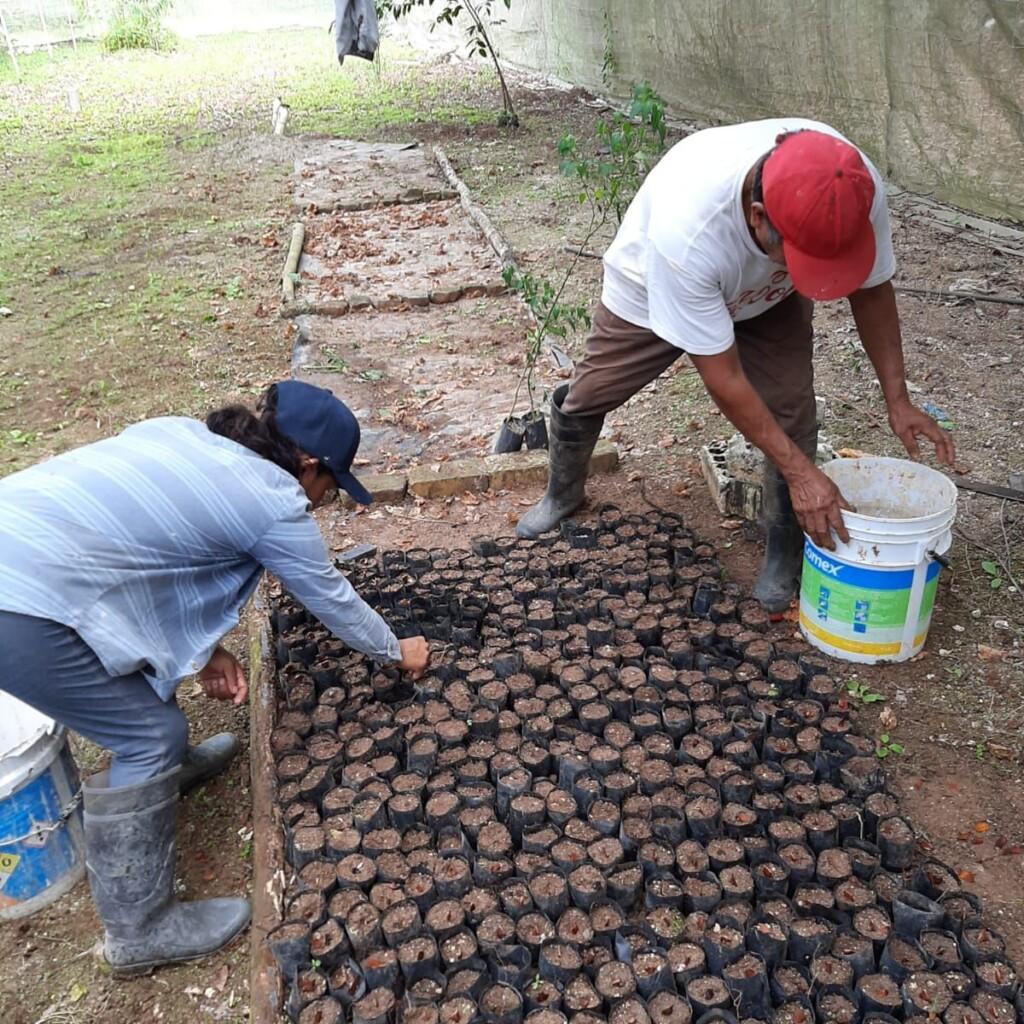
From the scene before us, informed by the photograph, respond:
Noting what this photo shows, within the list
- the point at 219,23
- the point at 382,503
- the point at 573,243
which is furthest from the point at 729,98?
the point at 219,23

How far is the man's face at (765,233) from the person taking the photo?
217 centimetres

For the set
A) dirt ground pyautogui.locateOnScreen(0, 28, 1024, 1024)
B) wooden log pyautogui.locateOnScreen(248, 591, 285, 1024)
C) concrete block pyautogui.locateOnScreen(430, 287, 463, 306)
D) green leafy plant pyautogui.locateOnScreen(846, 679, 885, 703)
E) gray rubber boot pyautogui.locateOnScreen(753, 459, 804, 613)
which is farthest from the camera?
concrete block pyautogui.locateOnScreen(430, 287, 463, 306)

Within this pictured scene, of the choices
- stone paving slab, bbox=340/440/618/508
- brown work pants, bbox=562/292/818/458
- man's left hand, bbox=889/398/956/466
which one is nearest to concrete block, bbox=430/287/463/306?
stone paving slab, bbox=340/440/618/508

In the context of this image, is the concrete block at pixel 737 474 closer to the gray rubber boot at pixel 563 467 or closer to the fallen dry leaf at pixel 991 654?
the gray rubber boot at pixel 563 467

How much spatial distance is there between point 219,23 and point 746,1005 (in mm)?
26974

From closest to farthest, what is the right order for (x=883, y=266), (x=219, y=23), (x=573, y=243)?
(x=883, y=266), (x=573, y=243), (x=219, y=23)

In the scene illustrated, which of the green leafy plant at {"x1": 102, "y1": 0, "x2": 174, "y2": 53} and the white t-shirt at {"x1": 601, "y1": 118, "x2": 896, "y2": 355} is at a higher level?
the white t-shirt at {"x1": 601, "y1": 118, "x2": 896, "y2": 355}

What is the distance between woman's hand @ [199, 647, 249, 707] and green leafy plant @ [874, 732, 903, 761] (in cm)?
165

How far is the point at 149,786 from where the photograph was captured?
1.97m

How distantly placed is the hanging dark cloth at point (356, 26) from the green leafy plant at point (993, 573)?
34.8 ft

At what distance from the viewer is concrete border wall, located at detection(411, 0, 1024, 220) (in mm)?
5844

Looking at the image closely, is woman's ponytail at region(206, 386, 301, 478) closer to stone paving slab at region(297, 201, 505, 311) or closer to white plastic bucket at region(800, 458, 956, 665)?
white plastic bucket at region(800, 458, 956, 665)

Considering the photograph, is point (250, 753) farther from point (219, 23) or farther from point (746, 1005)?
point (219, 23)

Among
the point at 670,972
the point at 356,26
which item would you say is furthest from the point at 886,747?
the point at 356,26
